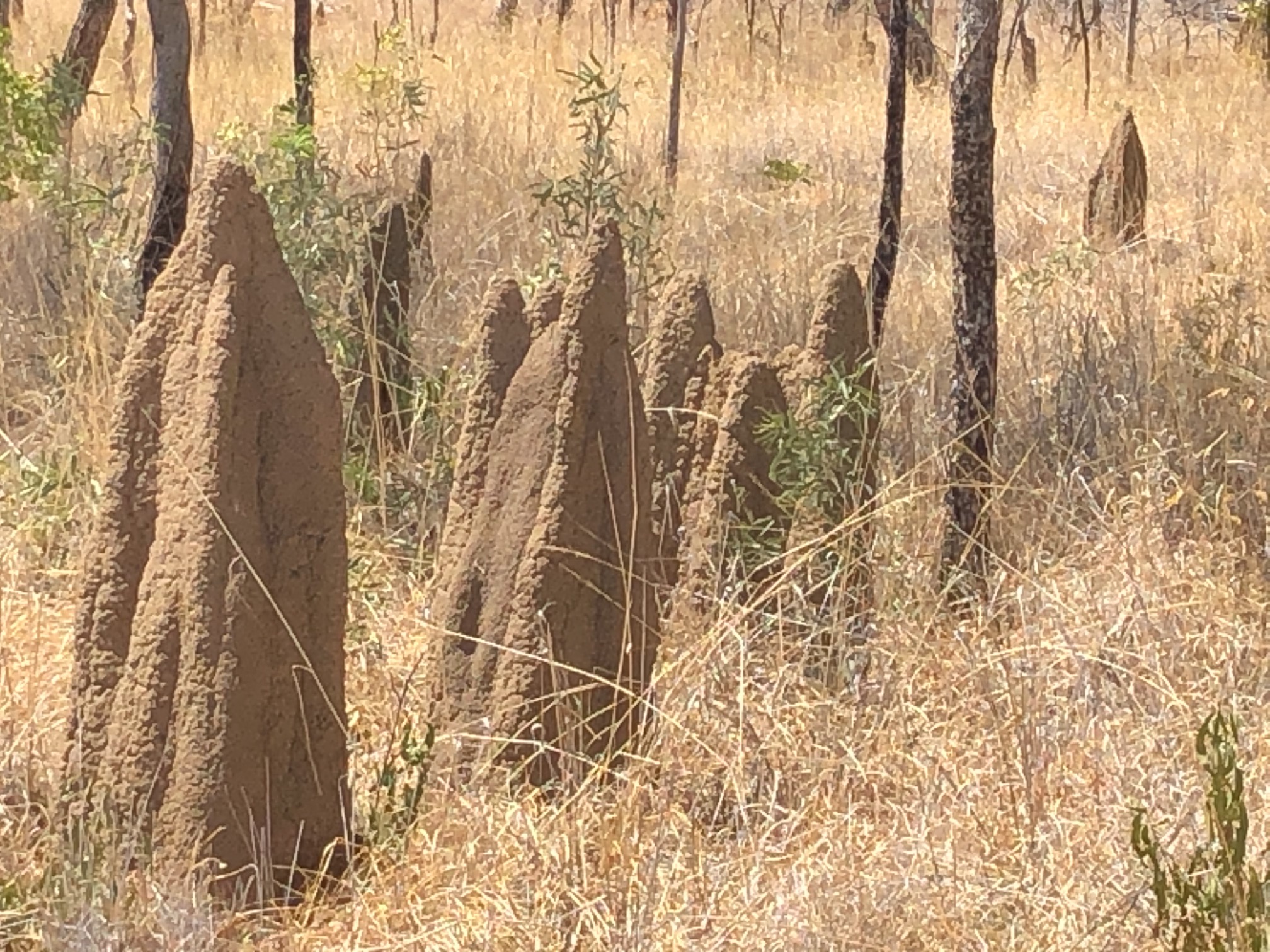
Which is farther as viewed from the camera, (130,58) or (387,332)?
(130,58)

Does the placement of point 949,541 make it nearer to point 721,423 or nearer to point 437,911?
point 721,423

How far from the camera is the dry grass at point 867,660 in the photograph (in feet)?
9.43

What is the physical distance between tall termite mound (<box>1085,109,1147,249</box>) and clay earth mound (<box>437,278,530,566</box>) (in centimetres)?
493

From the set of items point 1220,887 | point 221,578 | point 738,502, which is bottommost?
point 1220,887

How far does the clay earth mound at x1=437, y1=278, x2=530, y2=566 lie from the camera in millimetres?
3703

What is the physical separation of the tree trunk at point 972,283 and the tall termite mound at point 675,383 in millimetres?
640

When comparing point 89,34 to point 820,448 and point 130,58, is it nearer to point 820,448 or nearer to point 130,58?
point 820,448

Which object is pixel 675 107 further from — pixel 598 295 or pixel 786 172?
pixel 598 295

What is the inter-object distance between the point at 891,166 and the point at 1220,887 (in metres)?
3.60

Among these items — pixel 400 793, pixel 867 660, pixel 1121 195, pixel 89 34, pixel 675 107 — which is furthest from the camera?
pixel 675 107

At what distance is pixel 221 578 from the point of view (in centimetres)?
296

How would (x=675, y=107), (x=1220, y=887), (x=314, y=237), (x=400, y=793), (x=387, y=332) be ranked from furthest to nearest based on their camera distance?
(x=675, y=107), (x=387, y=332), (x=314, y=237), (x=400, y=793), (x=1220, y=887)

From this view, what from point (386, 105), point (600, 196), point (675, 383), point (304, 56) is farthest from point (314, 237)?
point (386, 105)

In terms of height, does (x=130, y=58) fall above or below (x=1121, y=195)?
above
